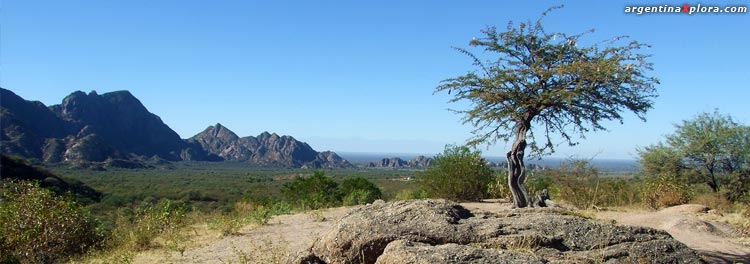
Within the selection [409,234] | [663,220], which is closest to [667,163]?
[663,220]

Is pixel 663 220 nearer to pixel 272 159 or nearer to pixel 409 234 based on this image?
pixel 409 234

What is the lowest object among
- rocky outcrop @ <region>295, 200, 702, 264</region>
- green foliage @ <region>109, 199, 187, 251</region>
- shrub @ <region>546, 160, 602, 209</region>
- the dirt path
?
green foliage @ <region>109, 199, 187, 251</region>

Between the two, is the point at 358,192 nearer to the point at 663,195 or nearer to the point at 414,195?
the point at 414,195

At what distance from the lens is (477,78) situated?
11227 millimetres

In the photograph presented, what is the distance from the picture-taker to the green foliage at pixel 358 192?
61.9ft

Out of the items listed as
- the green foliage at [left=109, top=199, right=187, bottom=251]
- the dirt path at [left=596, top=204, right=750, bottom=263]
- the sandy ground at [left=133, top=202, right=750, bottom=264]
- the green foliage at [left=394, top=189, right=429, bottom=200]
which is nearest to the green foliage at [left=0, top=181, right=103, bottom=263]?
the green foliage at [left=109, top=199, right=187, bottom=251]

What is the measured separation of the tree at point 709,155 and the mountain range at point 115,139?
310 ft

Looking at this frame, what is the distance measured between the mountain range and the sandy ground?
302 feet

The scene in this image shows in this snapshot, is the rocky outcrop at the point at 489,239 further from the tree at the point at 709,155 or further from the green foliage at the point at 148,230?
the tree at the point at 709,155

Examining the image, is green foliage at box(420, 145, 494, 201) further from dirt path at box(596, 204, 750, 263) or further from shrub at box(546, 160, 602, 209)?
dirt path at box(596, 204, 750, 263)

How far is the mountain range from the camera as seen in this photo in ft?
328

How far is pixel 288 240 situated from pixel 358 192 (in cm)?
1035

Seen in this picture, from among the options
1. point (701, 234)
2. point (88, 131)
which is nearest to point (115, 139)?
point (88, 131)

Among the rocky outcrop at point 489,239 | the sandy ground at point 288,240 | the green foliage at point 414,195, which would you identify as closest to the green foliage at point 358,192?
the green foliage at point 414,195
